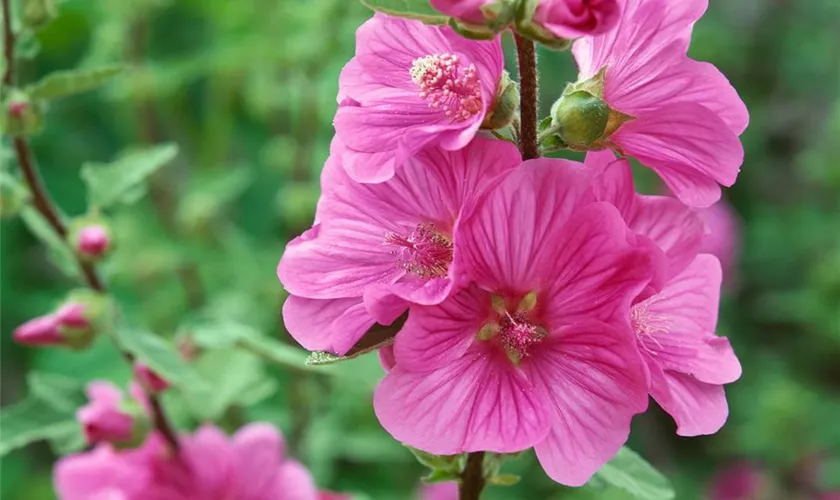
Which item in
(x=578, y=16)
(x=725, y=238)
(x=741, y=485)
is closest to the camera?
(x=578, y=16)

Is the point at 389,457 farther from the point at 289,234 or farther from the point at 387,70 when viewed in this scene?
the point at 387,70

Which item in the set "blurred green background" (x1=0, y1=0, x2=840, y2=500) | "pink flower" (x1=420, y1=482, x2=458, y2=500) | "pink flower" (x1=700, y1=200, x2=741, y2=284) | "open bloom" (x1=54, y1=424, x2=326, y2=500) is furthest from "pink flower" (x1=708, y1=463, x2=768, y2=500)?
"open bloom" (x1=54, y1=424, x2=326, y2=500)

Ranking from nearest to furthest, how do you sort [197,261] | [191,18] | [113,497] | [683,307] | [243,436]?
[683,307] < [113,497] < [243,436] < [197,261] < [191,18]

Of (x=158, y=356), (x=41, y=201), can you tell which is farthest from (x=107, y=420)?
(x=41, y=201)

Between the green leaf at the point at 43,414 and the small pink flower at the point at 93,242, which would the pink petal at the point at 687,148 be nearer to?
the small pink flower at the point at 93,242

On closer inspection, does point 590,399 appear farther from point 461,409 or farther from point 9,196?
point 9,196

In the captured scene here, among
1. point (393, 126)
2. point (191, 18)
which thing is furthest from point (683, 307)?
point (191, 18)
